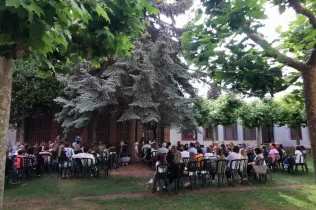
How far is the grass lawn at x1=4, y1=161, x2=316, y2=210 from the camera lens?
6973 millimetres

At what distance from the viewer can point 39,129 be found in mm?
21578

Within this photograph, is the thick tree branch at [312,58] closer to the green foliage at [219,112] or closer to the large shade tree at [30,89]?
the green foliage at [219,112]

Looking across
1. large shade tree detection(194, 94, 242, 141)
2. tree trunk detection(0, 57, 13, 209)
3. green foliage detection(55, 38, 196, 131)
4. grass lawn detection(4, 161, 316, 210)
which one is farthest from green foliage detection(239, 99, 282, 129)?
tree trunk detection(0, 57, 13, 209)

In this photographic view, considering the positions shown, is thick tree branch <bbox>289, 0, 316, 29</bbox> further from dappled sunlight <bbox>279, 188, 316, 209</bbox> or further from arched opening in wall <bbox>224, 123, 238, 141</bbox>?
arched opening in wall <bbox>224, 123, 238, 141</bbox>

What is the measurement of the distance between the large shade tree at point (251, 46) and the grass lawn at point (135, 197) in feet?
11.5

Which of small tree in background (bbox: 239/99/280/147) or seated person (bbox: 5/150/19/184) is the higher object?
small tree in background (bbox: 239/99/280/147)

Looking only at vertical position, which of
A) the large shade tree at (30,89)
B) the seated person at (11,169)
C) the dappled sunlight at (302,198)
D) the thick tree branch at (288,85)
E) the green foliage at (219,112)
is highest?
the large shade tree at (30,89)

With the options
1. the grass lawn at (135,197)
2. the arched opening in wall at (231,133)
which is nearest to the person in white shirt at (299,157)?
the grass lawn at (135,197)

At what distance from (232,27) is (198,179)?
6.23 meters

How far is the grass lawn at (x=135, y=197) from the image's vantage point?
6.97 meters

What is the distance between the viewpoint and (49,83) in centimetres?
1742

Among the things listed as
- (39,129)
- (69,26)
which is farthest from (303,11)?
(39,129)

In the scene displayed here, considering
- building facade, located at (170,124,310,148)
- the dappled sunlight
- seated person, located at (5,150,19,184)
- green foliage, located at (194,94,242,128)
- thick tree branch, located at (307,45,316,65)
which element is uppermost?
green foliage, located at (194,94,242,128)

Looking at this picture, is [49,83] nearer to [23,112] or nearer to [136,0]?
[23,112]
